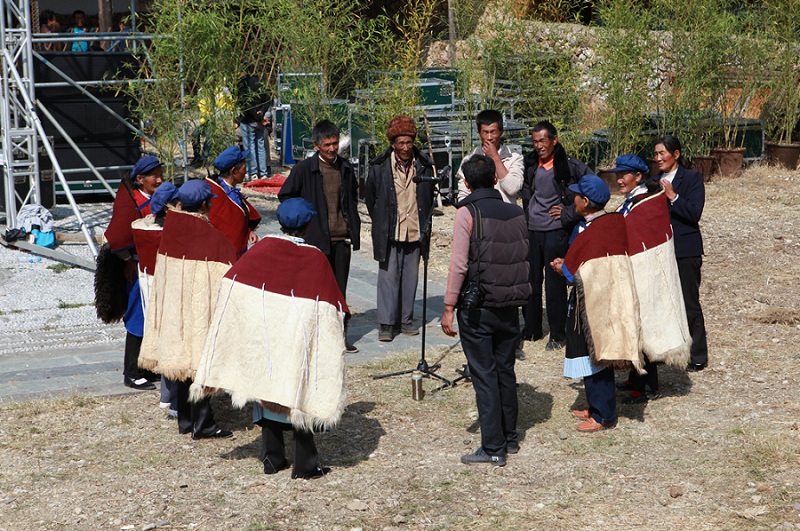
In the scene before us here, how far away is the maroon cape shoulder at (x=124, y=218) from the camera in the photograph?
642cm

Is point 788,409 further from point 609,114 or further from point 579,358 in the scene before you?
point 609,114

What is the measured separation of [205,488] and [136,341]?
1745 millimetres

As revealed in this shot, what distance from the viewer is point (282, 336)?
505 centimetres

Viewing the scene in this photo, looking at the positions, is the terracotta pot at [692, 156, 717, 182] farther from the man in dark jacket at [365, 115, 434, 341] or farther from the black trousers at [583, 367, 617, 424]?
the black trousers at [583, 367, 617, 424]

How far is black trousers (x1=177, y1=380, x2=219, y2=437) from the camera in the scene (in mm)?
5812

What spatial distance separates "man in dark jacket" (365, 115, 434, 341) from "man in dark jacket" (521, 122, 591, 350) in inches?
29.5

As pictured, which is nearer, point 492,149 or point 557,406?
point 557,406

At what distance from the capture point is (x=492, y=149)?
7.12 m

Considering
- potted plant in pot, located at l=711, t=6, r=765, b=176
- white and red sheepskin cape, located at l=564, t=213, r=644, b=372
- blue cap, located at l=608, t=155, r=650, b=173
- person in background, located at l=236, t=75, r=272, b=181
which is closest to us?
white and red sheepskin cape, located at l=564, t=213, r=644, b=372

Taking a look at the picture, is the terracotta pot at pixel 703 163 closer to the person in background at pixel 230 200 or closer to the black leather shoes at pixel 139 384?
the person in background at pixel 230 200

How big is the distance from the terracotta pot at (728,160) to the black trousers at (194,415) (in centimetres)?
1151

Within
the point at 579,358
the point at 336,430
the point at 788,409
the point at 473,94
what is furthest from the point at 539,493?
the point at 473,94

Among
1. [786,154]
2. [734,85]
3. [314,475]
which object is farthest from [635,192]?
[786,154]

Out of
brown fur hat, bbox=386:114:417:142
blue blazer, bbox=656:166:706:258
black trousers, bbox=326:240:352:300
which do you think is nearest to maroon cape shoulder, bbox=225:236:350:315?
black trousers, bbox=326:240:352:300
